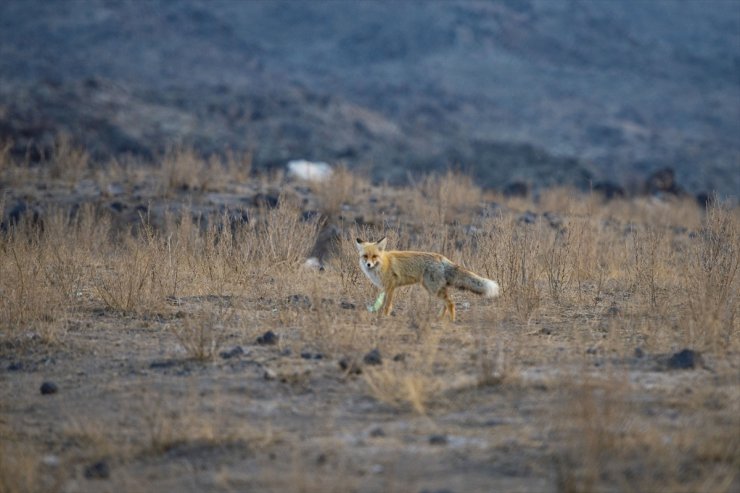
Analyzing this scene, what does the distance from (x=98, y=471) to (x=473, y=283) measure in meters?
3.81

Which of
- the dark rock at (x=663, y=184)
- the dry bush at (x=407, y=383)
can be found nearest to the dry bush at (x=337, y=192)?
the dry bush at (x=407, y=383)

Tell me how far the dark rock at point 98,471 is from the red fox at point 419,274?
10.9ft

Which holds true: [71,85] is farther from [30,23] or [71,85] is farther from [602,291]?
[602,291]

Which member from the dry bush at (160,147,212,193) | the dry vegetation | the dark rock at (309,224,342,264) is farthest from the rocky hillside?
the dry vegetation

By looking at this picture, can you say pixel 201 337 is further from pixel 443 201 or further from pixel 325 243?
pixel 443 201

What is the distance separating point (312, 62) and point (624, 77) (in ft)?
54.4

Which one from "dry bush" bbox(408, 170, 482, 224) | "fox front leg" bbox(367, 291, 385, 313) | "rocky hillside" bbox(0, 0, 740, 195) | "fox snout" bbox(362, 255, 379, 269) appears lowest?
"fox front leg" bbox(367, 291, 385, 313)

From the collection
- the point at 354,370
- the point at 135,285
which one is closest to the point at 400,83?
the point at 135,285

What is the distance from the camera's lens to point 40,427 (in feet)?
18.8

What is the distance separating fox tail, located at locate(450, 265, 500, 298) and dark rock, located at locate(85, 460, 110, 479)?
3725 mm

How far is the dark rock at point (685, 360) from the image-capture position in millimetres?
6355

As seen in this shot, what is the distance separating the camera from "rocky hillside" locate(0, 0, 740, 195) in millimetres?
29641

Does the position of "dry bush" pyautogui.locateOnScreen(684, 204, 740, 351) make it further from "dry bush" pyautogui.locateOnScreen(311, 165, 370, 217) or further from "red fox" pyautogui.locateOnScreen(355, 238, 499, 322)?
"dry bush" pyautogui.locateOnScreen(311, 165, 370, 217)

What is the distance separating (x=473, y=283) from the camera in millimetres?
7969
